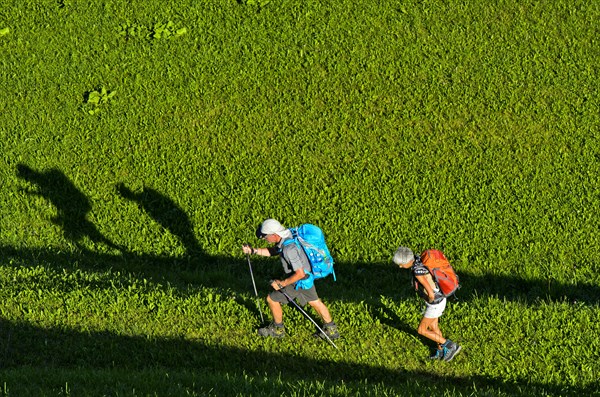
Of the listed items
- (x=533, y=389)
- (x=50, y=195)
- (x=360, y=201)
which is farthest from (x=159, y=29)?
(x=533, y=389)

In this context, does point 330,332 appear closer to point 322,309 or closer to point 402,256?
point 322,309

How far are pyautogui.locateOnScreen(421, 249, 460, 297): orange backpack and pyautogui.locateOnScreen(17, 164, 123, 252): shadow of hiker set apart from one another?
8.00 meters

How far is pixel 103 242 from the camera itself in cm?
1847

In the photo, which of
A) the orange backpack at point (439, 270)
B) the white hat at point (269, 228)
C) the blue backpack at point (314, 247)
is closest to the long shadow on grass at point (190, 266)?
the blue backpack at point (314, 247)

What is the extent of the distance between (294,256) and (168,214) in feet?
21.9

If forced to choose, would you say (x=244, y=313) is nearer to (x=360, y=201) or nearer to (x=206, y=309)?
(x=206, y=309)

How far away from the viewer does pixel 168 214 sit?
1881cm

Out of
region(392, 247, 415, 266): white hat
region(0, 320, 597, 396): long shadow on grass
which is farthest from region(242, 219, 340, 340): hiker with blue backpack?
region(392, 247, 415, 266): white hat

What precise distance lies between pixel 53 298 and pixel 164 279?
2784mm

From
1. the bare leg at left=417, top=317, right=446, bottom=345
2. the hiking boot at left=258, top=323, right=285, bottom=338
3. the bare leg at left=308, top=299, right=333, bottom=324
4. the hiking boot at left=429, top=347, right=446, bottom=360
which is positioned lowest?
the hiking boot at left=429, top=347, right=446, bottom=360

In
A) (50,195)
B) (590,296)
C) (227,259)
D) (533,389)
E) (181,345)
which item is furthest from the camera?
(50,195)

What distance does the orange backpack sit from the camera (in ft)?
41.0

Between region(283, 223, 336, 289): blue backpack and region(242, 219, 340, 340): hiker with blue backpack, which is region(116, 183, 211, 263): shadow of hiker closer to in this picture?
region(242, 219, 340, 340): hiker with blue backpack

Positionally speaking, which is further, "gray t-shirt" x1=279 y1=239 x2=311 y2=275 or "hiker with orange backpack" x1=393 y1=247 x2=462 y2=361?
"gray t-shirt" x1=279 y1=239 x2=311 y2=275
